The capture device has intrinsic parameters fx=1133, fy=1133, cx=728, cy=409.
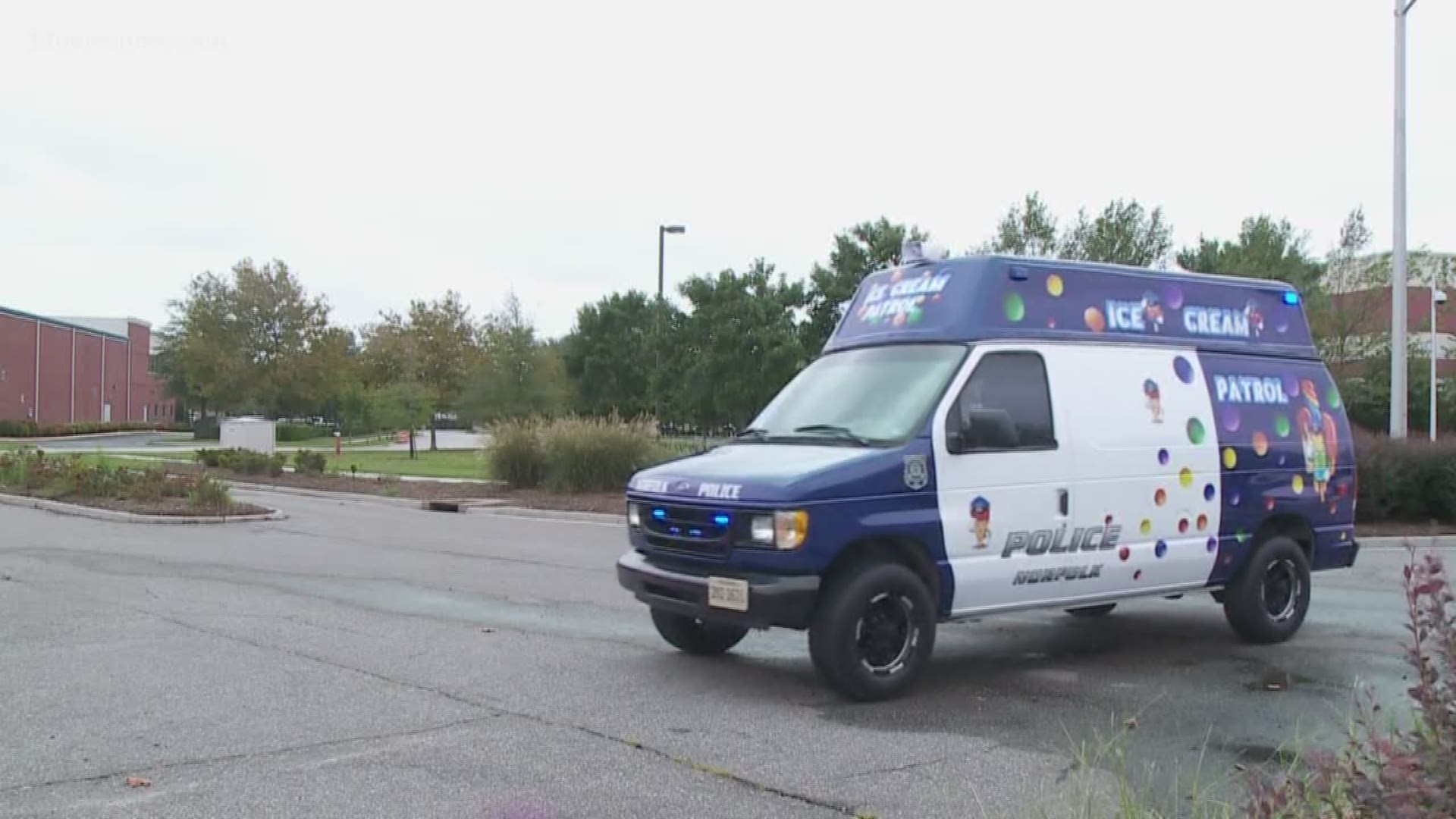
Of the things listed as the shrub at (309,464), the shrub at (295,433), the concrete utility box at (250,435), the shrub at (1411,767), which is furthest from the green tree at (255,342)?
the shrub at (1411,767)

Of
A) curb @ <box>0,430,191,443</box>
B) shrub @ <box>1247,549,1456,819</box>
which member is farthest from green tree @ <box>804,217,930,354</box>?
curb @ <box>0,430,191,443</box>

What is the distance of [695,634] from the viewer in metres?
7.57

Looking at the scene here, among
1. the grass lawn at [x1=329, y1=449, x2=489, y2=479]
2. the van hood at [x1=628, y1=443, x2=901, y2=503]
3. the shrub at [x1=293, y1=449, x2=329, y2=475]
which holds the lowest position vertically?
the grass lawn at [x1=329, y1=449, x2=489, y2=479]

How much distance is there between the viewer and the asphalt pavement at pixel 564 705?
15.7 feet

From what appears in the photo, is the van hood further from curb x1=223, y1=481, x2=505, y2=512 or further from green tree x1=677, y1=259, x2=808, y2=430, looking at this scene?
green tree x1=677, y1=259, x2=808, y2=430

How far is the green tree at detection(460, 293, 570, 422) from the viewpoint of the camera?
A: 4022 cm

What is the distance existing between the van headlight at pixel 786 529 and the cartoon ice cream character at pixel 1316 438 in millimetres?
4553

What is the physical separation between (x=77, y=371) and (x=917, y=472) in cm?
9176

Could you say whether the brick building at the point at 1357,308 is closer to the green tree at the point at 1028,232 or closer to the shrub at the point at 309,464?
the green tree at the point at 1028,232

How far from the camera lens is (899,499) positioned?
20.9ft

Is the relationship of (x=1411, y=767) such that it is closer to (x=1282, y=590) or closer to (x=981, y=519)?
(x=981, y=519)

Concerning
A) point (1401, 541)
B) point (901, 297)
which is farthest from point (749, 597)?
point (1401, 541)

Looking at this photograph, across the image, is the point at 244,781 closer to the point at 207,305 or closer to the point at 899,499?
the point at 899,499

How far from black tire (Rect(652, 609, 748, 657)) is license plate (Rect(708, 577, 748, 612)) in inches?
48.5
